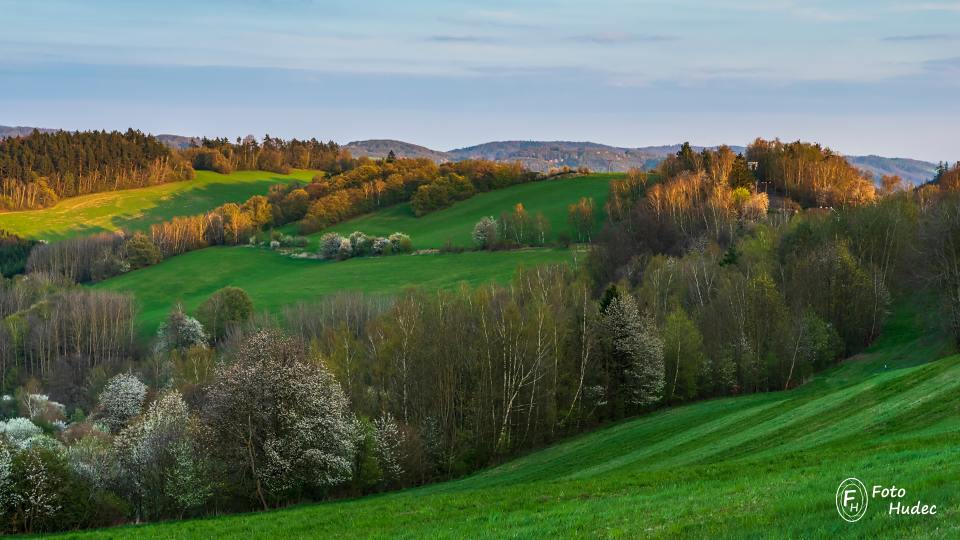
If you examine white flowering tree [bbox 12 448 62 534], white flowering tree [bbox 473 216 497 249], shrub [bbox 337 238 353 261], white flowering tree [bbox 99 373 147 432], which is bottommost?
white flowering tree [bbox 99 373 147 432]

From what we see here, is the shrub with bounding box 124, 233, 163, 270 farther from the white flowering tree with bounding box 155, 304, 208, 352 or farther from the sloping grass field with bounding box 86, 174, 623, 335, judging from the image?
the white flowering tree with bounding box 155, 304, 208, 352

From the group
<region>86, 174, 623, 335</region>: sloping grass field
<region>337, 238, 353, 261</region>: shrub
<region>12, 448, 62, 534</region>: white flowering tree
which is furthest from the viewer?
<region>337, 238, 353, 261</region>: shrub

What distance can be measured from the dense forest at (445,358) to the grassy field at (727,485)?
904 centimetres

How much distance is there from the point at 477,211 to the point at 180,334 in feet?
238

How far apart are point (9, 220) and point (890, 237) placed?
176 m

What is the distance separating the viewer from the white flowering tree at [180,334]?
106188mm

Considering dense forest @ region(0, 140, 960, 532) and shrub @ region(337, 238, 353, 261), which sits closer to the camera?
dense forest @ region(0, 140, 960, 532)

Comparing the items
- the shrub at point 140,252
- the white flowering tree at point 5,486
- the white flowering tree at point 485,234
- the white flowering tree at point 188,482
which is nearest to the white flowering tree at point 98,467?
the white flowering tree at point 188,482

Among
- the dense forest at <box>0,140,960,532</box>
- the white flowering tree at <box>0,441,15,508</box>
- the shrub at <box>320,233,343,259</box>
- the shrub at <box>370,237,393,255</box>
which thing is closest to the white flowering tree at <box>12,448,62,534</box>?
the dense forest at <box>0,140,960,532</box>

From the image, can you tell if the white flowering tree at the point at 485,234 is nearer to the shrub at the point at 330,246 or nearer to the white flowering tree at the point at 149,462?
the shrub at the point at 330,246

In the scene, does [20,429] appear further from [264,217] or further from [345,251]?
[264,217]

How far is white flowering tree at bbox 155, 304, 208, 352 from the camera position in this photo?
4181 inches

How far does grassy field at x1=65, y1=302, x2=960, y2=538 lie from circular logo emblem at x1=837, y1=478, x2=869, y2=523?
0.61 ft

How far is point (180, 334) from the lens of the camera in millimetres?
106375
